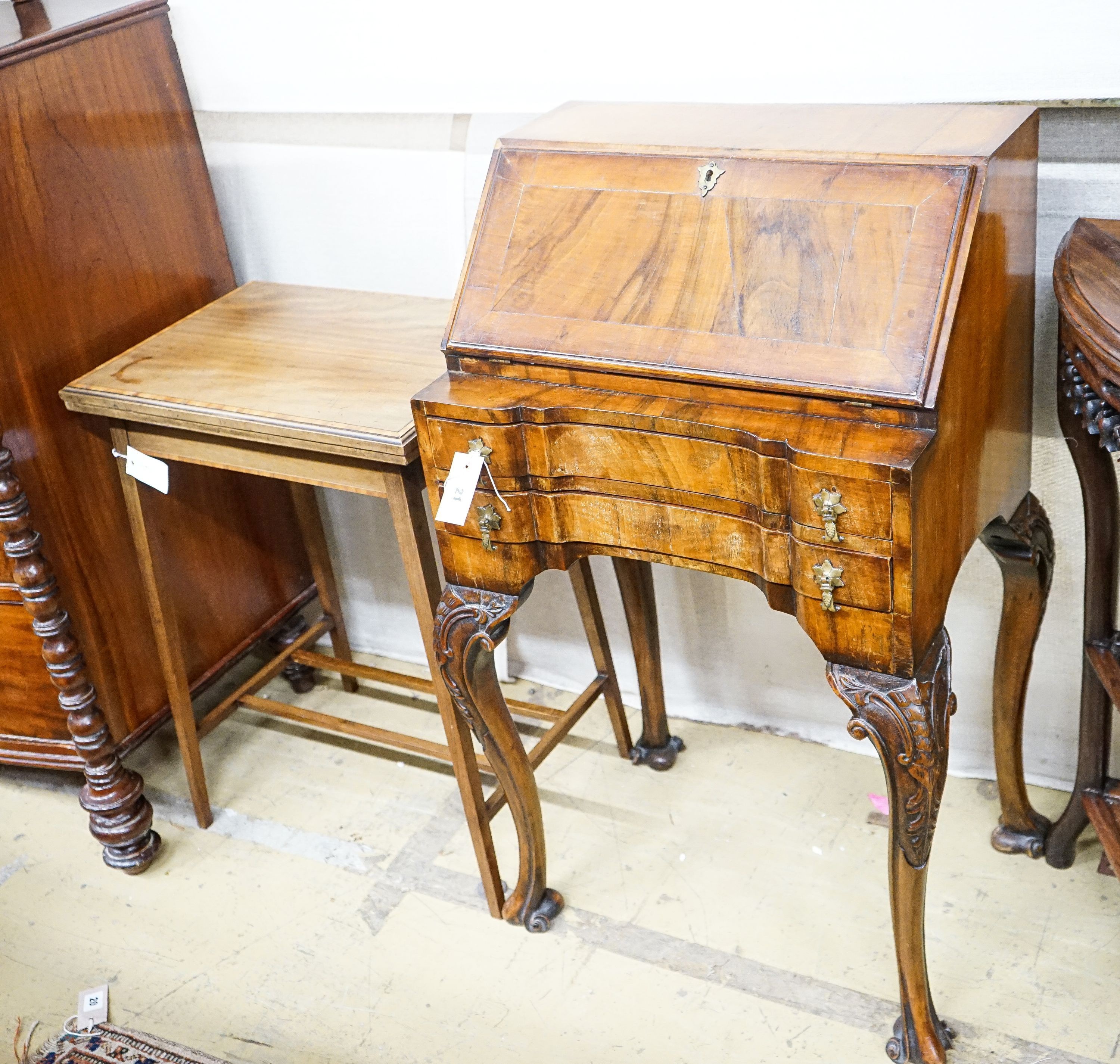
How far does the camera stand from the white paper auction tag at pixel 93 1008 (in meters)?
1.99

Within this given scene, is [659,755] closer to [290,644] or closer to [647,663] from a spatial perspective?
[647,663]

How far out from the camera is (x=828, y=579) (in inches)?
55.0

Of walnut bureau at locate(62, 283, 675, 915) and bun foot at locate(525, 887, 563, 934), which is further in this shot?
bun foot at locate(525, 887, 563, 934)

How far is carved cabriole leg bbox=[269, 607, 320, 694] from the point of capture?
2709 mm

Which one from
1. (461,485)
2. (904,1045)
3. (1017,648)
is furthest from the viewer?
(1017,648)

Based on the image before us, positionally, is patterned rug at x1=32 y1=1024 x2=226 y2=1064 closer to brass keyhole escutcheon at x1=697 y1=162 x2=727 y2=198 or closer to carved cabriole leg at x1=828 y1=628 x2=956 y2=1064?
carved cabriole leg at x1=828 y1=628 x2=956 y2=1064

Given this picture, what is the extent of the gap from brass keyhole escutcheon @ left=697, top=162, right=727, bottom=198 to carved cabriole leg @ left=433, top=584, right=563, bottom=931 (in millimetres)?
589

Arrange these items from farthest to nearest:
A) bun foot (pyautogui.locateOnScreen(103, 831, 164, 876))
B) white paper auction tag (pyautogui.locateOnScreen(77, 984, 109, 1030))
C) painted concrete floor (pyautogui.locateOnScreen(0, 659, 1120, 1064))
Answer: bun foot (pyautogui.locateOnScreen(103, 831, 164, 876)), white paper auction tag (pyautogui.locateOnScreen(77, 984, 109, 1030)), painted concrete floor (pyautogui.locateOnScreen(0, 659, 1120, 1064))

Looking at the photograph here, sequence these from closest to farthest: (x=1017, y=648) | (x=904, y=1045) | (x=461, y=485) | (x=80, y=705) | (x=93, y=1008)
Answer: (x=461, y=485) → (x=904, y=1045) → (x=1017, y=648) → (x=93, y=1008) → (x=80, y=705)

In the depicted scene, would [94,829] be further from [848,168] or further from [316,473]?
[848,168]

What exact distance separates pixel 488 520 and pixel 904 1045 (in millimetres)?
968

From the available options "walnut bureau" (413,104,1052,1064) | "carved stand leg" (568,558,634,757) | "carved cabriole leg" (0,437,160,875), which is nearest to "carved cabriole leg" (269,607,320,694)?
"carved cabriole leg" (0,437,160,875)

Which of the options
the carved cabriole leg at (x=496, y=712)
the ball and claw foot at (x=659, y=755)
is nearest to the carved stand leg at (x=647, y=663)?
the ball and claw foot at (x=659, y=755)

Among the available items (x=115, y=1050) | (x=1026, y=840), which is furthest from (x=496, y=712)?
(x=1026, y=840)
